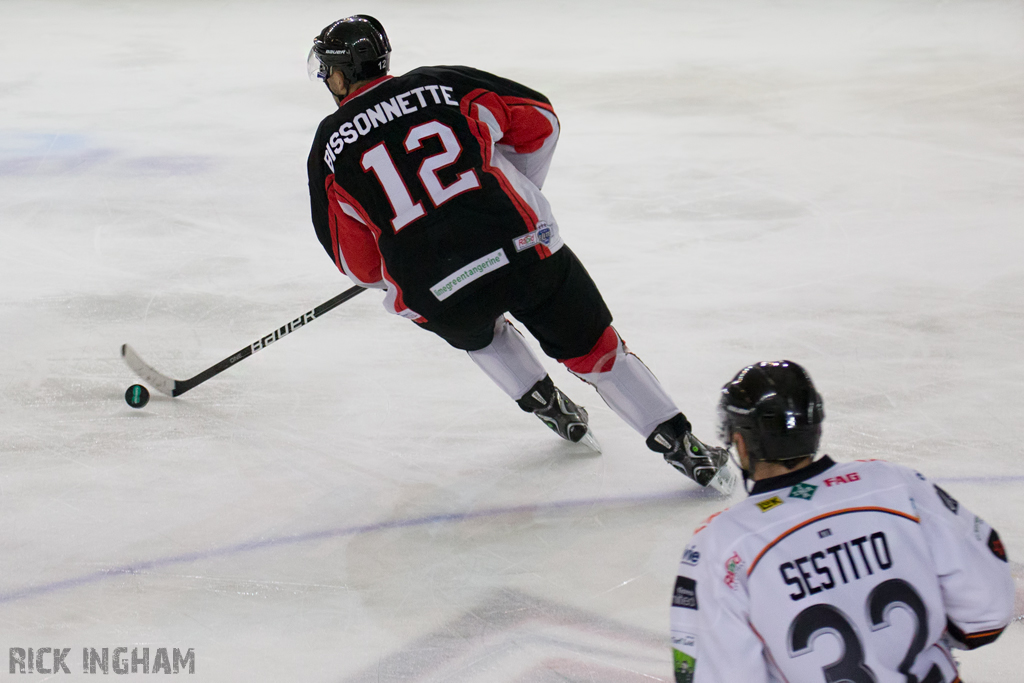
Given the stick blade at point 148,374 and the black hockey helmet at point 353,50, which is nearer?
the black hockey helmet at point 353,50

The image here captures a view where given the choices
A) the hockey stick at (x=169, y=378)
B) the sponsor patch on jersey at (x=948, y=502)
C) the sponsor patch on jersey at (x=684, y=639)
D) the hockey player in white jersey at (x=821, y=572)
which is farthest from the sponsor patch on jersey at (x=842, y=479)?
the hockey stick at (x=169, y=378)

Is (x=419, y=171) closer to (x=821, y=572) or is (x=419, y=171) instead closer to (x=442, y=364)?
(x=442, y=364)

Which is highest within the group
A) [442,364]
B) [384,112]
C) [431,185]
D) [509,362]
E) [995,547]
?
[384,112]

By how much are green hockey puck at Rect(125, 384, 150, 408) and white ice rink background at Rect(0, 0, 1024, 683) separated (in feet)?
0.19

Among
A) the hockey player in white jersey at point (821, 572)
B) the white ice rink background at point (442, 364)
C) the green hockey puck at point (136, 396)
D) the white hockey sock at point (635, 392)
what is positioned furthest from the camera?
the green hockey puck at point (136, 396)

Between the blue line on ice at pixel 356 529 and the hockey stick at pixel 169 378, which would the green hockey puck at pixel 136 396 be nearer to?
the hockey stick at pixel 169 378

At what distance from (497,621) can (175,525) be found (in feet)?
2.84

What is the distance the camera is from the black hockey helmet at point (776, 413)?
1216 mm

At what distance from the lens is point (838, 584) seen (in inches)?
44.8

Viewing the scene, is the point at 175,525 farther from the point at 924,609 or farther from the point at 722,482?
the point at 924,609

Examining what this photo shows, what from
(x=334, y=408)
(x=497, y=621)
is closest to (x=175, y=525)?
(x=334, y=408)

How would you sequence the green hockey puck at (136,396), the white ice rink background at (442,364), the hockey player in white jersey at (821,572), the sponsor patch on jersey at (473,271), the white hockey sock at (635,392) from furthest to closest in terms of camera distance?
the green hockey puck at (136,396) < the white hockey sock at (635,392) < the sponsor patch on jersey at (473,271) < the white ice rink background at (442,364) < the hockey player in white jersey at (821,572)

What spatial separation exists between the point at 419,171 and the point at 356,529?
0.87 m

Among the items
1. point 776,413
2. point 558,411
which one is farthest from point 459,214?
point 776,413
